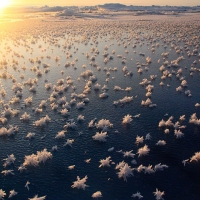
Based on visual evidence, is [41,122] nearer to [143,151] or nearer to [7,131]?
[7,131]

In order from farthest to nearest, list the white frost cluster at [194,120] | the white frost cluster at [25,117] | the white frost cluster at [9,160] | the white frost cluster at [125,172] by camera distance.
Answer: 1. the white frost cluster at [25,117]
2. the white frost cluster at [194,120]
3. the white frost cluster at [9,160]
4. the white frost cluster at [125,172]

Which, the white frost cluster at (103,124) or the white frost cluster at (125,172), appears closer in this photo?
the white frost cluster at (125,172)

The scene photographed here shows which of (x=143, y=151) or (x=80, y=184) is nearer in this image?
(x=80, y=184)

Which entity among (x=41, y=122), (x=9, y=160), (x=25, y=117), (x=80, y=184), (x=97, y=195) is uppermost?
(x=25, y=117)

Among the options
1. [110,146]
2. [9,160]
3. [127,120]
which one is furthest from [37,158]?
[127,120]

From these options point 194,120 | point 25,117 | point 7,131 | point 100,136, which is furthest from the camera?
point 25,117

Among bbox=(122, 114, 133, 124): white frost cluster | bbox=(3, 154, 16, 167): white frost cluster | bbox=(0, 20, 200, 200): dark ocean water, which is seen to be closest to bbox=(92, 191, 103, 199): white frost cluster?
bbox=(0, 20, 200, 200): dark ocean water

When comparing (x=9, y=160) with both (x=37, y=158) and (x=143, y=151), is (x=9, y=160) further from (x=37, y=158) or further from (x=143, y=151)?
(x=143, y=151)

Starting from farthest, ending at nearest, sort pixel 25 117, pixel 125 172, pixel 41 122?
pixel 25 117 < pixel 41 122 < pixel 125 172

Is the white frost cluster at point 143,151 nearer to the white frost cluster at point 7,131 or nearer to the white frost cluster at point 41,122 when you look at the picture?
the white frost cluster at point 41,122

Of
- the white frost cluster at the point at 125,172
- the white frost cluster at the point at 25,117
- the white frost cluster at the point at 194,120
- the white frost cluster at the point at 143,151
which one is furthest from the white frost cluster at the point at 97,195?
the white frost cluster at the point at 194,120

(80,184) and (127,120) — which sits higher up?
(127,120)

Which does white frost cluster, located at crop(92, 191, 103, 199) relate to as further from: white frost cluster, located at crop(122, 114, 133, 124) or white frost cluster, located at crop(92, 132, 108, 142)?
white frost cluster, located at crop(122, 114, 133, 124)

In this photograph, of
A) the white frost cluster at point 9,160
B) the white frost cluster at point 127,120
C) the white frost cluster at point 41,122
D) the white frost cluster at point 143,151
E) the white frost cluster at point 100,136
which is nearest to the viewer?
the white frost cluster at point 9,160
